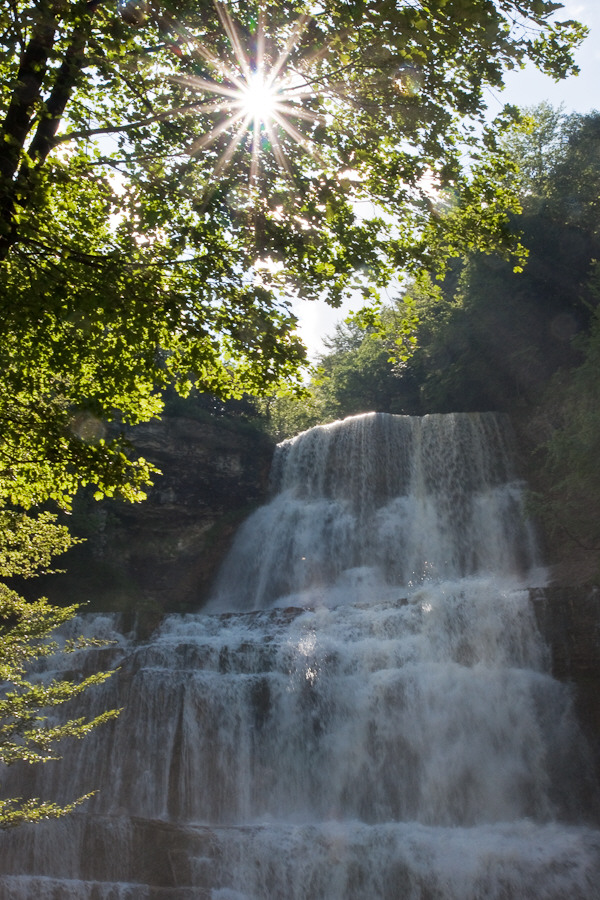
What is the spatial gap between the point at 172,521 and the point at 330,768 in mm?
14638

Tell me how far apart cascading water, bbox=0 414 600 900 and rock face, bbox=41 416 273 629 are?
19.3 ft

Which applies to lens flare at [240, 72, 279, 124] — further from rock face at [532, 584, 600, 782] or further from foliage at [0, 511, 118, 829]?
rock face at [532, 584, 600, 782]

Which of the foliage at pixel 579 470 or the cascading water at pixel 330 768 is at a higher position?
the foliage at pixel 579 470

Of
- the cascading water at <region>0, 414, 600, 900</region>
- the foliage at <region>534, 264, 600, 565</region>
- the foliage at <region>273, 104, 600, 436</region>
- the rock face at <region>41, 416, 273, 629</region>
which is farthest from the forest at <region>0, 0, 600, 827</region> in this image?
the foliage at <region>273, 104, 600, 436</region>

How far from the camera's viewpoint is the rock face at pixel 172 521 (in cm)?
2550

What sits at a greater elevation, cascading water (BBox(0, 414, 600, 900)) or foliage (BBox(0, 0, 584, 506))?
foliage (BBox(0, 0, 584, 506))

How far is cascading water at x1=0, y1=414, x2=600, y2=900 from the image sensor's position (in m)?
13.0

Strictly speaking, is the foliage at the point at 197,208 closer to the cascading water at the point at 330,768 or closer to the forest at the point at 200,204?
the forest at the point at 200,204

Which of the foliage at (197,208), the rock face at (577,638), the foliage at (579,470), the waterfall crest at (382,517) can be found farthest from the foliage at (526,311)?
the foliage at (197,208)

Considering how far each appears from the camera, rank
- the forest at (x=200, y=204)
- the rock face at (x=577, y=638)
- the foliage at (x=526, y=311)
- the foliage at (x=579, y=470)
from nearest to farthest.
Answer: the forest at (x=200, y=204), the rock face at (x=577, y=638), the foliage at (x=579, y=470), the foliage at (x=526, y=311)

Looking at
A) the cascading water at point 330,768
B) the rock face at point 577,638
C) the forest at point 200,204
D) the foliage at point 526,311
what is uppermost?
the foliage at point 526,311

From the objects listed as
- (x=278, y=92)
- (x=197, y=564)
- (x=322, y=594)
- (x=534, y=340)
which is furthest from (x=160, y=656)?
(x=534, y=340)

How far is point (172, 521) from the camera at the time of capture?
92.1 ft

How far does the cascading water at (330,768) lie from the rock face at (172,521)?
588cm
